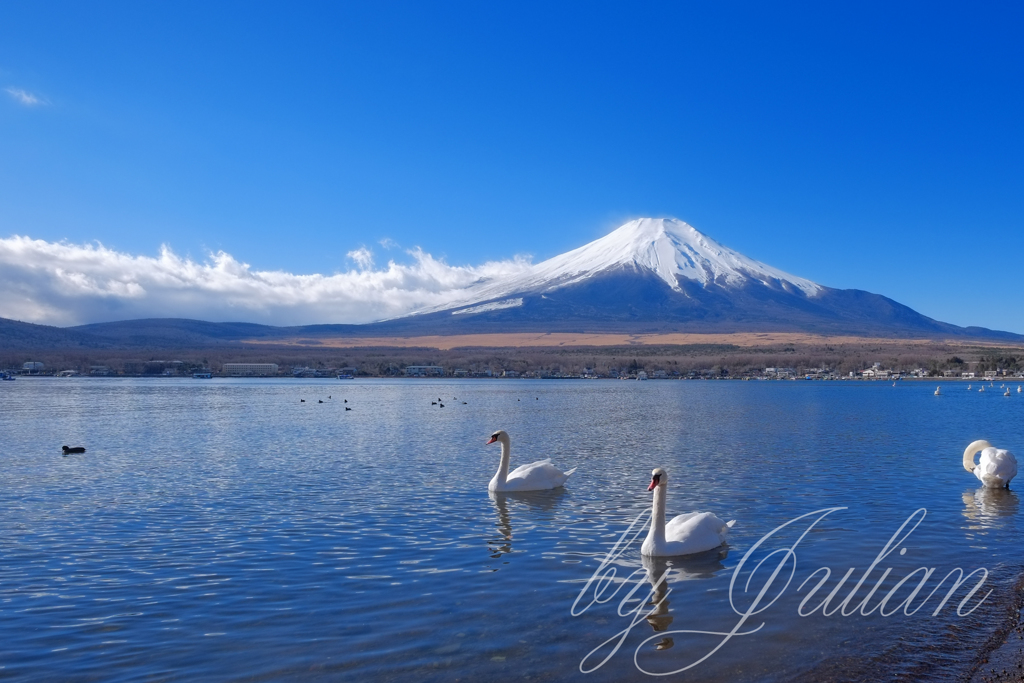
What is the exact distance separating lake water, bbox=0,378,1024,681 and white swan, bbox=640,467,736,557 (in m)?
0.35

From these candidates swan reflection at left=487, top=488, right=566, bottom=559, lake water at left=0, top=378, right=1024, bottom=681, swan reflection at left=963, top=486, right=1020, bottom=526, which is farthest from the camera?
Answer: swan reflection at left=963, top=486, right=1020, bottom=526

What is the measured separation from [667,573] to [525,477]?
670cm

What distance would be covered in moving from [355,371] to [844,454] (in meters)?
132

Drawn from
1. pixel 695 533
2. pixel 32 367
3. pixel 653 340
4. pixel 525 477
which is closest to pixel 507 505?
pixel 525 477

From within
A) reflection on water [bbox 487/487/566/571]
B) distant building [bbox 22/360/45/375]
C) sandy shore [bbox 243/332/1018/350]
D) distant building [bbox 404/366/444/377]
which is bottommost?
reflection on water [bbox 487/487/566/571]

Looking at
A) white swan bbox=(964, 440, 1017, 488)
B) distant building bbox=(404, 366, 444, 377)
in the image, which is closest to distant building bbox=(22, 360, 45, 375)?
distant building bbox=(404, 366, 444, 377)

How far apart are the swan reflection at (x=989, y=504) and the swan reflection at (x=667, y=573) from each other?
18.5 feet

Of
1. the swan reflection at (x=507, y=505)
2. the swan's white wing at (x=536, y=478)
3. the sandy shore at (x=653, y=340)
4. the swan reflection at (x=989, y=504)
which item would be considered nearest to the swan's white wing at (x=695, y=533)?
the swan reflection at (x=507, y=505)

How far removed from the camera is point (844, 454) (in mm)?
23484

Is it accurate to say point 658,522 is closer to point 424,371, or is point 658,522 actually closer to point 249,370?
point 424,371

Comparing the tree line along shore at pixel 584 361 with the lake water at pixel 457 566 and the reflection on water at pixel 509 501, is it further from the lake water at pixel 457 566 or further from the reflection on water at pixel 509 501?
the reflection on water at pixel 509 501

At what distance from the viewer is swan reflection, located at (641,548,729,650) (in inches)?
344

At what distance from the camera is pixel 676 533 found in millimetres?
11219

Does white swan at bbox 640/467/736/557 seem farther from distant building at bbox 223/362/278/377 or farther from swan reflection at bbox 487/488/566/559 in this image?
distant building at bbox 223/362/278/377
